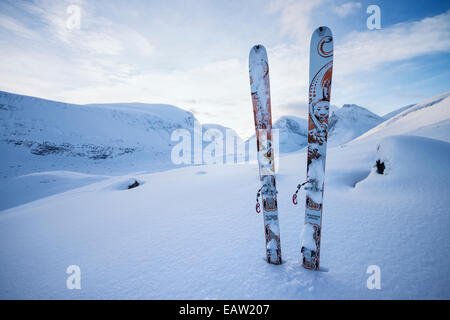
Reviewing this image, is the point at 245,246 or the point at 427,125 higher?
the point at 427,125

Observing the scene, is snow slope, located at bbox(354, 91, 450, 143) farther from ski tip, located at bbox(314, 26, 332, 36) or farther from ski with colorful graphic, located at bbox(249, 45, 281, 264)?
ski with colorful graphic, located at bbox(249, 45, 281, 264)

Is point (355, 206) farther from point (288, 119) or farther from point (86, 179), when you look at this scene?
point (288, 119)

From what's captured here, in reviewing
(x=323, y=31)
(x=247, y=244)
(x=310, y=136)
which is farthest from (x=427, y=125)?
(x=247, y=244)

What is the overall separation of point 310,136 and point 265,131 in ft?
1.90

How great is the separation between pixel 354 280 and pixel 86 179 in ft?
58.0

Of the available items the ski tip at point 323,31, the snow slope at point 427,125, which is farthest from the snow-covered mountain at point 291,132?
the ski tip at point 323,31

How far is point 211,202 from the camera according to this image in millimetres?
4848

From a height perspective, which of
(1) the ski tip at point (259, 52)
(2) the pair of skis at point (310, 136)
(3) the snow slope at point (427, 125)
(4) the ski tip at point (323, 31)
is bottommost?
(2) the pair of skis at point (310, 136)

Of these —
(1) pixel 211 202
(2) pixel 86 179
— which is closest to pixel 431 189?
(1) pixel 211 202

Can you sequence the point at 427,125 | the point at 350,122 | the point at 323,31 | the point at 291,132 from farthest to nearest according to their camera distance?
the point at 291,132, the point at 350,122, the point at 427,125, the point at 323,31

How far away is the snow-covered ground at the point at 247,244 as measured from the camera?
2018mm

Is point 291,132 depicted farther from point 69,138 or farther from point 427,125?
point 69,138

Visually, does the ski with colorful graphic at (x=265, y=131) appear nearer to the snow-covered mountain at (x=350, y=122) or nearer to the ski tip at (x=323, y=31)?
the ski tip at (x=323, y=31)

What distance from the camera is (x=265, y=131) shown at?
7.50ft
